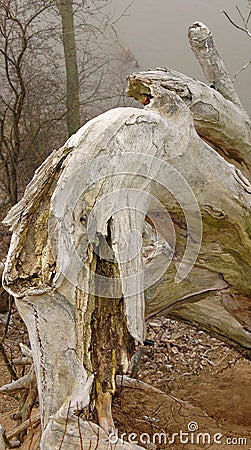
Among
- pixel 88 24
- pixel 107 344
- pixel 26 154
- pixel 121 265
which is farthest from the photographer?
pixel 88 24

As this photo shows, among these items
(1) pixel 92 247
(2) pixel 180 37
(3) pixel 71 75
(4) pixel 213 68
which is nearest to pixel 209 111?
(4) pixel 213 68

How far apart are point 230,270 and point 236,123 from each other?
70cm

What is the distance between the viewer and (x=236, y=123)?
2984 millimetres

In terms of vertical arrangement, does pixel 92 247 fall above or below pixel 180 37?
below

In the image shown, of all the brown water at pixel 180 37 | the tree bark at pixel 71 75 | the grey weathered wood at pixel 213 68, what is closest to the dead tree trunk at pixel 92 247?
the grey weathered wood at pixel 213 68

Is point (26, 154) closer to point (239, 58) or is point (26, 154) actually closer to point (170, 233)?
point (239, 58)

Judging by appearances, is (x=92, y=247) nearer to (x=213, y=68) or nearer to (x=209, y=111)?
(x=209, y=111)

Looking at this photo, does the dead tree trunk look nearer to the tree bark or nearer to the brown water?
the tree bark

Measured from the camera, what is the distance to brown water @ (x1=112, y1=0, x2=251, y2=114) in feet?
28.6

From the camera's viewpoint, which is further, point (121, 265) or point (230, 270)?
point (230, 270)

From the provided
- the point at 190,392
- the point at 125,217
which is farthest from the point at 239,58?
the point at 125,217

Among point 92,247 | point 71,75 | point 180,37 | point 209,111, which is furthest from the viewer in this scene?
point 180,37

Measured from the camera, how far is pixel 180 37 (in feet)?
28.8

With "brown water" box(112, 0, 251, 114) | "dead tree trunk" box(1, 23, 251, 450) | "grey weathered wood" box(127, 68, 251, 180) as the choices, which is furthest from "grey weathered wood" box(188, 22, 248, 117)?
"brown water" box(112, 0, 251, 114)
